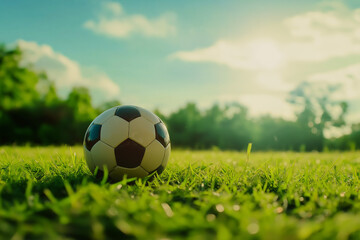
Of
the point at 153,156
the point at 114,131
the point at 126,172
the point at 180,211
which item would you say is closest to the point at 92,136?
the point at 114,131

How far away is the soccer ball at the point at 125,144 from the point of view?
9.22ft

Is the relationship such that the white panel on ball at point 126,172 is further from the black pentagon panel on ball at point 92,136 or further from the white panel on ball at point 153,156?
the black pentagon panel on ball at point 92,136

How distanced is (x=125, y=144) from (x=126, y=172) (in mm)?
288

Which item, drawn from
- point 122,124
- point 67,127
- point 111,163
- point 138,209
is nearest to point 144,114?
point 122,124

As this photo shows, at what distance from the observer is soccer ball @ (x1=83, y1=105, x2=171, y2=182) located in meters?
2.81

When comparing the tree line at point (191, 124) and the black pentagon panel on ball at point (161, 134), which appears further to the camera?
the tree line at point (191, 124)

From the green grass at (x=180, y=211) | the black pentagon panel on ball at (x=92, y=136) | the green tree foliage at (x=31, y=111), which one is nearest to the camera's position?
the green grass at (x=180, y=211)

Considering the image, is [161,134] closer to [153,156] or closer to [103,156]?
[153,156]

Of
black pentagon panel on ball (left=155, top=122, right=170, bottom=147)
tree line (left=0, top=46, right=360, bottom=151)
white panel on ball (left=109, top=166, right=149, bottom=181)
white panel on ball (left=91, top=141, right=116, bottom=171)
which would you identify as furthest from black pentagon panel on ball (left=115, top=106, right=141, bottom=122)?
tree line (left=0, top=46, right=360, bottom=151)

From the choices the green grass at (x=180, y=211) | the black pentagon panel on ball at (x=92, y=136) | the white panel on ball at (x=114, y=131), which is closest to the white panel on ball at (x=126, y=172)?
the green grass at (x=180, y=211)

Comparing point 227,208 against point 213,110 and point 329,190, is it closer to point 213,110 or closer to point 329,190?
point 329,190

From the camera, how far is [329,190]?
2.51 meters

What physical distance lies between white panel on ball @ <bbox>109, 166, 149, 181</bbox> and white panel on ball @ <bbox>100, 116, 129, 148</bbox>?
0.26m

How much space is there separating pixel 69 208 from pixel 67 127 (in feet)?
89.3
